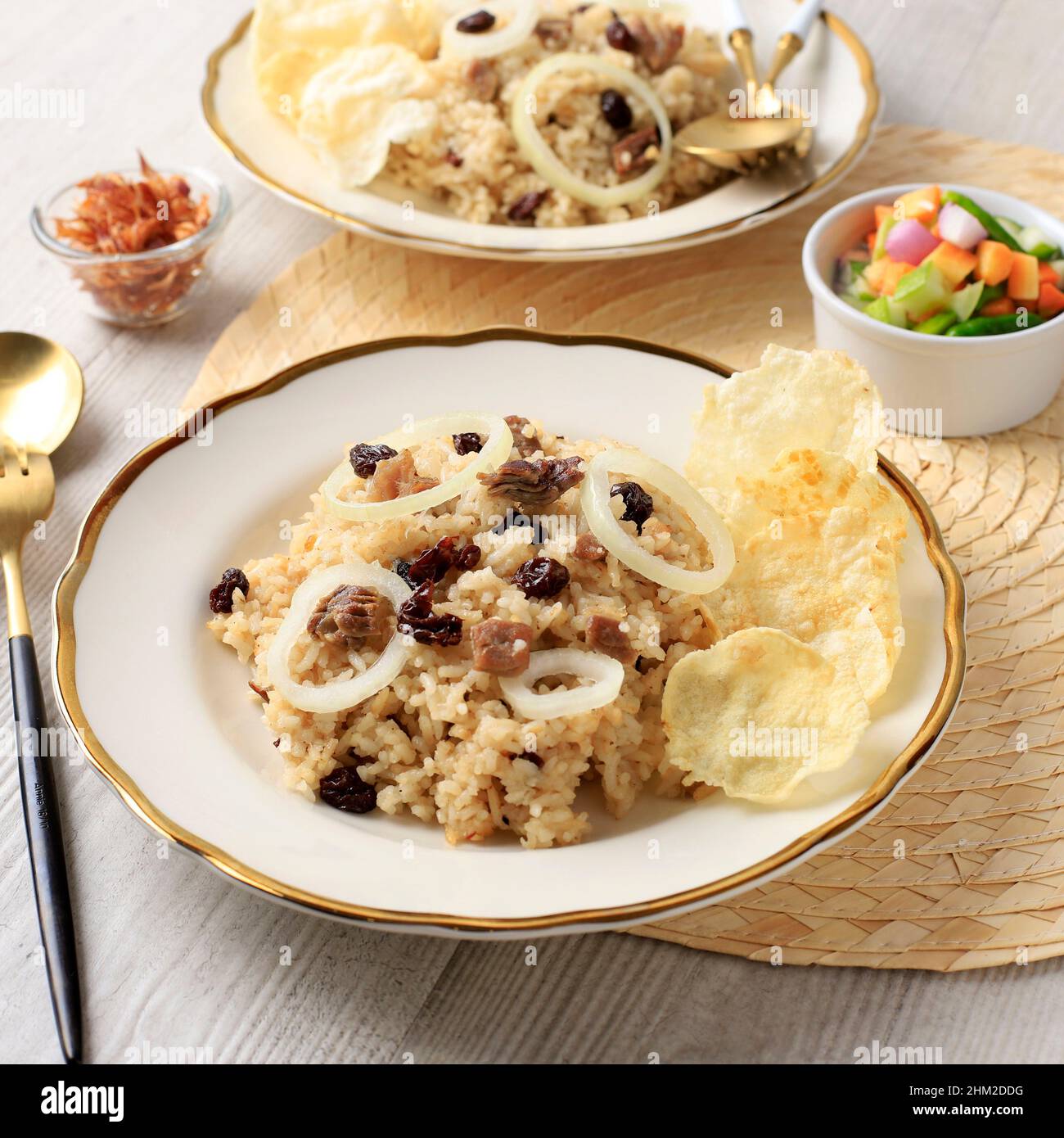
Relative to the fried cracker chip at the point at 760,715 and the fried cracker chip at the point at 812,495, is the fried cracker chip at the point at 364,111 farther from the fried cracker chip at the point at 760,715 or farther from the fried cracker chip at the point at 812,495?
the fried cracker chip at the point at 760,715

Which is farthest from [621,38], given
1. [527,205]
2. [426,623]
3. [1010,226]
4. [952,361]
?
[426,623]

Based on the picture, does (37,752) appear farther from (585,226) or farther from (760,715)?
(585,226)

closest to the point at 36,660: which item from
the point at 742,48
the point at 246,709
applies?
the point at 246,709

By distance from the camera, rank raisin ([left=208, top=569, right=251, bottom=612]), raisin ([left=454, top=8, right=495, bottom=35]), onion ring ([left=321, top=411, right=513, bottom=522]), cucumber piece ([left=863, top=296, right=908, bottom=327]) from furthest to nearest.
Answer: raisin ([left=454, top=8, right=495, bottom=35]), cucumber piece ([left=863, top=296, right=908, bottom=327]), raisin ([left=208, top=569, right=251, bottom=612]), onion ring ([left=321, top=411, right=513, bottom=522])

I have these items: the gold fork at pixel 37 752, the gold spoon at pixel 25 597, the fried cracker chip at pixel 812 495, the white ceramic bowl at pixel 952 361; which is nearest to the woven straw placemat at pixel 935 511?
the white ceramic bowl at pixel 952 361

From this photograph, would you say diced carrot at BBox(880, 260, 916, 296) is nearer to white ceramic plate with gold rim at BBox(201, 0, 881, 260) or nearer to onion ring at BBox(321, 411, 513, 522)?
white ceramic plate with gold rim at BBox(201, 0, 881, 260)

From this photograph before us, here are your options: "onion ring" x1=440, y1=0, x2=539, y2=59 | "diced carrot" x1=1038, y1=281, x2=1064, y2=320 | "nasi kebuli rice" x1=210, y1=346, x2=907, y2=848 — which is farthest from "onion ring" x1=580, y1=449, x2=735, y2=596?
"onion ring" x1=440, y1=0, x2=539, y2=59
